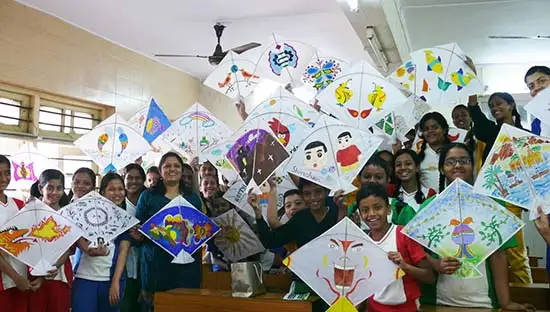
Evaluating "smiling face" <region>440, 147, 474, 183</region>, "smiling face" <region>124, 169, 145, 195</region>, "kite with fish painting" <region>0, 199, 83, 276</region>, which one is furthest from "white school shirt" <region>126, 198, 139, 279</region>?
"smiling face" <region>440, 147, 474, 183</region>

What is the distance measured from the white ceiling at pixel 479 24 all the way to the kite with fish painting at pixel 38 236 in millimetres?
3272

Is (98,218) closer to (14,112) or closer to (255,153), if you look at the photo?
(255,153)

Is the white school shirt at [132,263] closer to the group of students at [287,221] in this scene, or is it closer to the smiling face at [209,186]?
the group of students at [287,221]

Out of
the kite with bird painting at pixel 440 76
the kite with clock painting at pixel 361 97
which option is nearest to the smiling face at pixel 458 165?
the kite with clock painting at pixel 361 97

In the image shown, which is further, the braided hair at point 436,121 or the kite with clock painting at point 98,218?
the braided hair at point 436,121

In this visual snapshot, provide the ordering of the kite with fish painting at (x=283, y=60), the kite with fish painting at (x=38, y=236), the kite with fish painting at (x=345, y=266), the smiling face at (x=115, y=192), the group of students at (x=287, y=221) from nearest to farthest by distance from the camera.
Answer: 1. the kite with fish painting at (x=345, y=266)
2. the group of students at (x=287, y=221)
3. the kite with fish painting at (x=38, y=236)
4. the smiling face at (x=115, y=192)
5. the kite with fish painting at (x=283, y=60)

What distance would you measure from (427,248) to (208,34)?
13.7 ft

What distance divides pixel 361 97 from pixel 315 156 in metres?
0.69

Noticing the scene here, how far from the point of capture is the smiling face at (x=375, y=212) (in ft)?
6.35

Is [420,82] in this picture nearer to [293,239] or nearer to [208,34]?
[293,239]

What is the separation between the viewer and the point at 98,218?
2.52 metres

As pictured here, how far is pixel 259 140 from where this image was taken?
2432 mm

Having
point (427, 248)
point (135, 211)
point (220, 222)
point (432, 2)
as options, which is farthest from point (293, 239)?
point (432, 2)

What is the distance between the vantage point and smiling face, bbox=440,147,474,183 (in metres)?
2.12
